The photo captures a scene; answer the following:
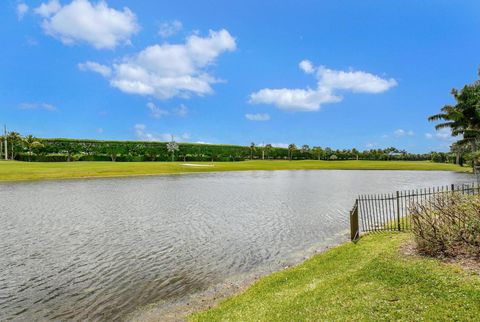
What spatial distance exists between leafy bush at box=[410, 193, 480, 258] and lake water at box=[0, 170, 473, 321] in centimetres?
431

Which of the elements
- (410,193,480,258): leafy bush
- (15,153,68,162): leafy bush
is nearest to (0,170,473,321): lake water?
(410,193,480,258): leafy bush

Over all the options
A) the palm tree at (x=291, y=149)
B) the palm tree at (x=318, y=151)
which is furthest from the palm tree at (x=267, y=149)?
the palm tree at (x=318, y=151)

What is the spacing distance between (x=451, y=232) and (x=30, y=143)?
9275 centimetres

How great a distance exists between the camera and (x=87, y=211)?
2067 centimetres

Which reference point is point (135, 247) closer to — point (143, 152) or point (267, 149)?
point (143, 152)

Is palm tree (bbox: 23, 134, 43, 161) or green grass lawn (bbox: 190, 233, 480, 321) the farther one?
palm tree (bbox: 23, 134, 43, 161)

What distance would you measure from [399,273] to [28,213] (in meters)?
21.1

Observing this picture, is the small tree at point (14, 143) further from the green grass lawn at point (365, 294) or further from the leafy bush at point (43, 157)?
the green grass lawn at point (365, 294)

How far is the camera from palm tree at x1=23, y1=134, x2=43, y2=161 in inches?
3122

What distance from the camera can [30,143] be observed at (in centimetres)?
7988

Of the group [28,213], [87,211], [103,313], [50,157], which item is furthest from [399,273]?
[50,157]

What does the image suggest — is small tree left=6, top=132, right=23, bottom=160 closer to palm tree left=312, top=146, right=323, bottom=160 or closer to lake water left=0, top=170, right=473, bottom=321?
lake water left=0, top=170, right=473, bottom=321

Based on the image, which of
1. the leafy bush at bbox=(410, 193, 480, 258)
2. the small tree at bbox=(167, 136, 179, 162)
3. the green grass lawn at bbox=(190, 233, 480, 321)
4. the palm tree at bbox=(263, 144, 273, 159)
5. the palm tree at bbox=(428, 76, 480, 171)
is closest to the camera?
the green grass lawn at bbox=(190, 233, 480, 321)

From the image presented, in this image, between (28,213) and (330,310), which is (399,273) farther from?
(28,213)
